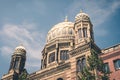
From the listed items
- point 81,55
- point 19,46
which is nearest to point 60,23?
point 19,46

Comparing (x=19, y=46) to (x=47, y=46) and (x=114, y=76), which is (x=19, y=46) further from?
(x=114, y=76)

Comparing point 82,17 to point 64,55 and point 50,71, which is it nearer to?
point 50,71

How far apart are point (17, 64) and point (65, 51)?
11.0 metres

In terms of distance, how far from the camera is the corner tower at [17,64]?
125ft

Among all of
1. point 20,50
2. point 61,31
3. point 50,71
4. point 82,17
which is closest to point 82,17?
point 82,17

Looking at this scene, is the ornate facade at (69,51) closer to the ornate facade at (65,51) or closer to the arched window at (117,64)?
the ornate facade at (65,51)

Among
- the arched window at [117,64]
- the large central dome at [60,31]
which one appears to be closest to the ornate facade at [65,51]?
the large central dome at [60,31]

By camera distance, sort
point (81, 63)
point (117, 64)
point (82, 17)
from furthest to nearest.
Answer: point (82, 17) < point (81, 63) < point (117, 64)

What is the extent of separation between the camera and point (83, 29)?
116 ft

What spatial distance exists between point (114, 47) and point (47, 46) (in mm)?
20747

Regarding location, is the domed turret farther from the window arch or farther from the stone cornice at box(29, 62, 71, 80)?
the window arch

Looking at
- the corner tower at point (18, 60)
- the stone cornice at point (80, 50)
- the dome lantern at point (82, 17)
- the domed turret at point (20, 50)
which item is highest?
the dome lantern at point (82, 17)

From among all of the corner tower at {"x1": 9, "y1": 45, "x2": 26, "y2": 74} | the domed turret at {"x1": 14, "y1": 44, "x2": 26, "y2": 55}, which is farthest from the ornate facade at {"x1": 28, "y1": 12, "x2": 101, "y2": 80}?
the domed turret at {"x1": 14, "y1": 44, "x2": 26, "y2": 55}

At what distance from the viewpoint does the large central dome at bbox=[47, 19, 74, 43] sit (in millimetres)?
48619
